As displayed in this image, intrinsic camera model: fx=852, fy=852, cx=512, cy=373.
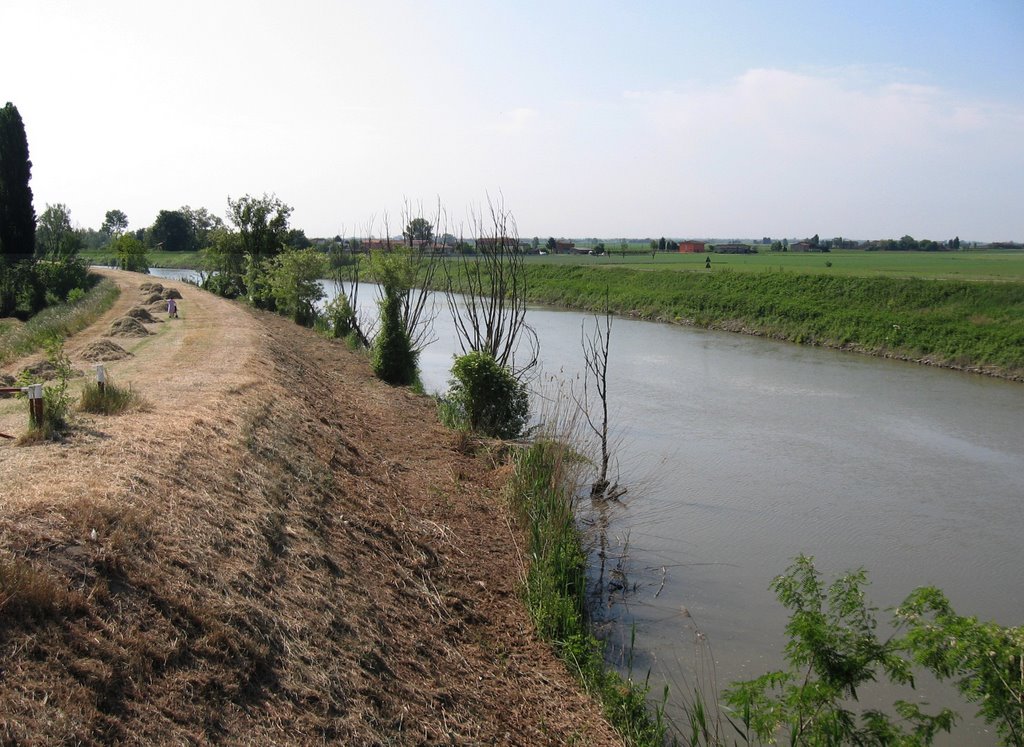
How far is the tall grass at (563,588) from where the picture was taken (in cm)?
661

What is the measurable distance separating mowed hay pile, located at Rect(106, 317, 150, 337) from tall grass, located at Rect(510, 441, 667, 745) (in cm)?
1211

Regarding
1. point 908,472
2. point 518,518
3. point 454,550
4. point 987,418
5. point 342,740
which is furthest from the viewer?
point 987,418

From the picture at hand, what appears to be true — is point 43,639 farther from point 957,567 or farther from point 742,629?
point 957,567

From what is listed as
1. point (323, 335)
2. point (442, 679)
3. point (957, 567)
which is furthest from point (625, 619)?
point (323, 335)

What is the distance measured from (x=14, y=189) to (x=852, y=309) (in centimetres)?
3337

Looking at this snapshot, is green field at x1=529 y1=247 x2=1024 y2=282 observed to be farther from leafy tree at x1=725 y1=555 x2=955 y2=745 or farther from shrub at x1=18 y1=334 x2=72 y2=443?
shrub at x1=18 y1=334 x2=72 y2=443

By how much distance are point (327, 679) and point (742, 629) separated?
4.69m

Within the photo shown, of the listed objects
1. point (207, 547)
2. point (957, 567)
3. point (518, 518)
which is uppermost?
point (207, 547)

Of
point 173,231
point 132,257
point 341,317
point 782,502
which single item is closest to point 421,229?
point 341,317

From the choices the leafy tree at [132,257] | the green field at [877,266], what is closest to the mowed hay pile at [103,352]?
the green field at [877,266]

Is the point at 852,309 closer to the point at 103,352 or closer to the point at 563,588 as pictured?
the point at 103,352

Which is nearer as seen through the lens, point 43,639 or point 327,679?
point 43,639

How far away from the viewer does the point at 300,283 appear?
104ft

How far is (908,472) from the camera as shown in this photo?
15.0m
